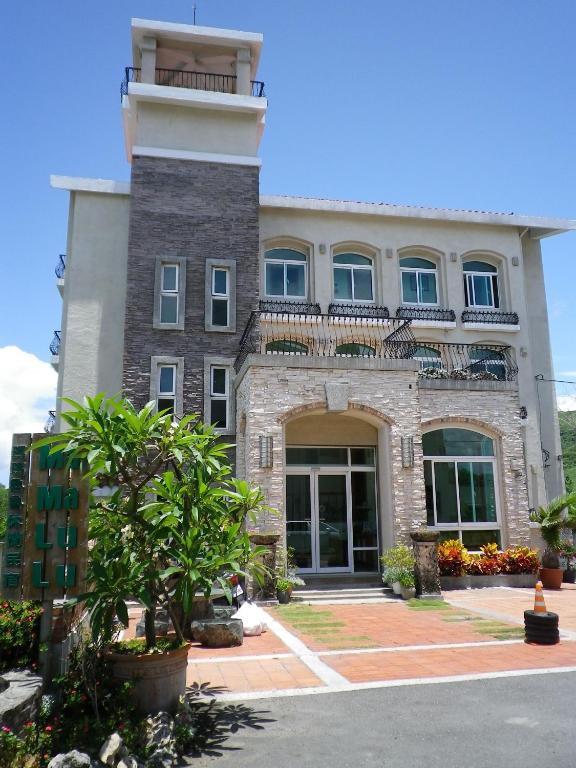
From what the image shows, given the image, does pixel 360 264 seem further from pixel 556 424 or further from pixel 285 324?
pixel 556 424

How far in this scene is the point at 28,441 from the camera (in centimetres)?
616

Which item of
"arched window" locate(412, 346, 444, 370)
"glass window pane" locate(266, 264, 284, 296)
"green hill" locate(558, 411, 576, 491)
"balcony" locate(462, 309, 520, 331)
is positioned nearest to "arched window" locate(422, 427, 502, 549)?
"arched window" locate(412, 346, 444, 370)

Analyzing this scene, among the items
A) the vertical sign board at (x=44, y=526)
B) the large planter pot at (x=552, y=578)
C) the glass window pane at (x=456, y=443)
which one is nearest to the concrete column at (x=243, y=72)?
the glass window pane at (x=456, y=443)

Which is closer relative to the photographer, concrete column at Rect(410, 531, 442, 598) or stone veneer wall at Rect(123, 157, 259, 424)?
concrete column at Rect(410, 531, 442, 598)

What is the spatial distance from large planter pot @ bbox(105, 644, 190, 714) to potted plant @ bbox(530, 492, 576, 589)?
39.5 feet

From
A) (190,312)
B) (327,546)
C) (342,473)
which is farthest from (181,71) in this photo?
(327,546)

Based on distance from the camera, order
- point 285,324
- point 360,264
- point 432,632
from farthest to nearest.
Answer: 1. point 360,264
2. point 285,324
3. point 432,632

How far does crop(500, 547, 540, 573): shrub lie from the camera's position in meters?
15.3

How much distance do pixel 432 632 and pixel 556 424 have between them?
1333cm

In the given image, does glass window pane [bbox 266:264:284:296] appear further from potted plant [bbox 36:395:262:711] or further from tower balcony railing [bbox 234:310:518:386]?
potted plant [bbox 36:395:262:711]

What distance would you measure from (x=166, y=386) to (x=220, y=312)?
2.77 metres

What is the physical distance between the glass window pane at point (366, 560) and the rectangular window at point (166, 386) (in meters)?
6.50

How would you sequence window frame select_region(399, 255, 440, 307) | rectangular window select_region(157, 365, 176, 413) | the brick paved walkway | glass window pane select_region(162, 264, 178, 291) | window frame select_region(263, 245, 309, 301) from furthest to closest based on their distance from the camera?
window frame select_region(399, 255, 440, 307)
window frame select_region(263, 245, 309, 301)
glass window pane select_region(162, 264, 178, 291)
rectangular window select_region(157, 365, 176, 413)
the brick paved walkway

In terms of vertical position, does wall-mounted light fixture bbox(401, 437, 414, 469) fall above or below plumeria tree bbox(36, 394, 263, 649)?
above
